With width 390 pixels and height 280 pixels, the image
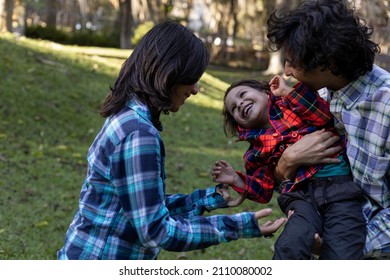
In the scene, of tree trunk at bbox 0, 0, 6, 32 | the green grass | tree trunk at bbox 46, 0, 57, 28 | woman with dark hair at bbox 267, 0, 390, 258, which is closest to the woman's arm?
woman with dark hair at bbox 267, 0, 390, 258

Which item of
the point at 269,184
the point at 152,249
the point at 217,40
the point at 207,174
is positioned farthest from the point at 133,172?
the point at 217,40

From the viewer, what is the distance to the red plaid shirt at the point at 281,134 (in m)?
2.82

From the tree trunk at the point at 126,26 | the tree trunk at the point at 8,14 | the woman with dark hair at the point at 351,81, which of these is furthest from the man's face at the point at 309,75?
the tree trunk at the point at 126,26

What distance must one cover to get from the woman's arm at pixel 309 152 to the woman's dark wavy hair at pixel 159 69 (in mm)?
532

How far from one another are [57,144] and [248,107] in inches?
273

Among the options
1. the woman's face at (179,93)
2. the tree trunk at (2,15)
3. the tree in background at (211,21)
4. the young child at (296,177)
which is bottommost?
the tree in background at (211,21)

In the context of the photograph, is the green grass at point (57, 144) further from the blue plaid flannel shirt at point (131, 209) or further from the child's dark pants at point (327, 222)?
the child's dark pants at point (327, 222)

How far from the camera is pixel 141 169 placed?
2379 mm

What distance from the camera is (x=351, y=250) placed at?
260 centimetres

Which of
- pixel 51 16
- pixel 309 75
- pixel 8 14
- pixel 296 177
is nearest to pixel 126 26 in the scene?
pixel 51 16

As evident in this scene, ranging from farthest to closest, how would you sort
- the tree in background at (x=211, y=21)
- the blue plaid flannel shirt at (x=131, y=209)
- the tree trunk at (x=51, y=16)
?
the tree trunk at (x=51, y=16), the tree in background at (x=211, y=21), the blue plaid flannel shirt at (x=131, y=209)

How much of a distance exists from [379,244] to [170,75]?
3.39 ft

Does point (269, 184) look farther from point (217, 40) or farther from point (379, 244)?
point (217, 40)

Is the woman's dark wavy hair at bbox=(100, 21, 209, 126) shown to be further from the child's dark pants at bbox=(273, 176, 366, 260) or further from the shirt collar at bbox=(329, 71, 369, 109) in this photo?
the child's dark pants at bbox=(273, 176, 366, 260)
